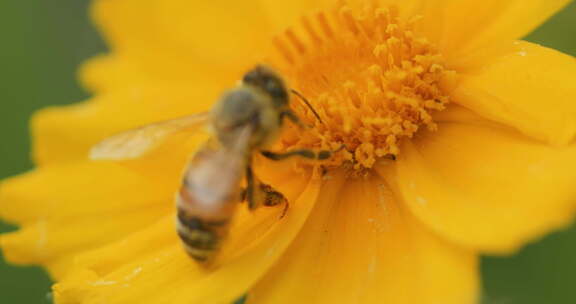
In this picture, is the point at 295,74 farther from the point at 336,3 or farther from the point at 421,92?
the point at 421,92

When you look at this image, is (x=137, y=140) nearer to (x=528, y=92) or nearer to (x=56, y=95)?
(x=528, y=92)

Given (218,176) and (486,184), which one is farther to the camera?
(486,184)

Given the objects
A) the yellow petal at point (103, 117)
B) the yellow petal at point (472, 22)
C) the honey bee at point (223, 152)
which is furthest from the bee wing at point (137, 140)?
the yellow petal at point (472, 22)

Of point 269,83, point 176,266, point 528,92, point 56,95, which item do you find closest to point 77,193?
point 176,266

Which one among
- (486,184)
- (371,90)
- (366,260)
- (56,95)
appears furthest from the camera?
(56,95)

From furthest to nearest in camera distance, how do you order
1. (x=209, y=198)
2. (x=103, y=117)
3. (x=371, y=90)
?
(x=103, y=117)
(x=371, y=90)
(x=209, y=198)

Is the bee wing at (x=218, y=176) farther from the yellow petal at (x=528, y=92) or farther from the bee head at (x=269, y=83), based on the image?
the yellow petal at (x=528, y=92)
